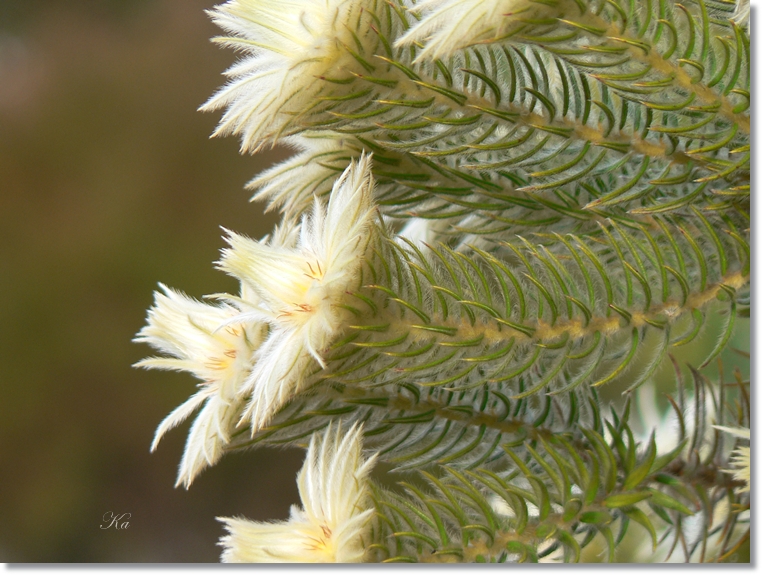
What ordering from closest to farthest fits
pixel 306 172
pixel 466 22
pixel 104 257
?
pixel 466 22 < pixel 306 172 < pixel 104 257

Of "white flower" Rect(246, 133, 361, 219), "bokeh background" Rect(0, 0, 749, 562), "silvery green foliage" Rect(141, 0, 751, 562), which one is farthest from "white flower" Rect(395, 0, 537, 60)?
"bokeh background" Rect(0, 0, 749, 562)

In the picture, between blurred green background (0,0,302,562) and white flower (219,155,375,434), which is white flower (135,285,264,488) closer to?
white flower (219,155,375,434)

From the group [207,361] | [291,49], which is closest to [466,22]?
[291,49]

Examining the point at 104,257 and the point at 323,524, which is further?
the point at 104,257

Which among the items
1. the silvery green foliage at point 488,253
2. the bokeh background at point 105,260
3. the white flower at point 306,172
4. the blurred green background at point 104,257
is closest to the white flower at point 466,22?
the silvery green foliage at point 488,253

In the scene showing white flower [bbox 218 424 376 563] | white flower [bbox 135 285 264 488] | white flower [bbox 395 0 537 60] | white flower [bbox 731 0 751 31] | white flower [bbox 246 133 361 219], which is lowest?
white flower [bbox 218 424 376 563]

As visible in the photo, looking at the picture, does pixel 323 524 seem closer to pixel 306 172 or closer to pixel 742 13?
pixel 306 172

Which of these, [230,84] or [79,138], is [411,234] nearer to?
[230,84]

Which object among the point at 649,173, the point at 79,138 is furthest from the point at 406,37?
the point at 79,138
